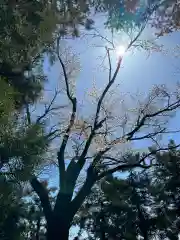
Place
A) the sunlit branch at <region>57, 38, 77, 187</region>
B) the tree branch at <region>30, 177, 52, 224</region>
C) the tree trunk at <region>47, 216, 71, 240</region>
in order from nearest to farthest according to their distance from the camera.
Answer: the tree trunk at <region>47, 216, 71, 240</region>, the tree branch at <region>30, 177, 52, 224</region>, the sunlit branch at <region>57, 38, 77, 187</region>

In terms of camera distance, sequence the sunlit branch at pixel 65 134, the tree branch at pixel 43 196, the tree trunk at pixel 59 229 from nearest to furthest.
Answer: the tree trunk at pixel 59 229, the tree branch at pixel 43 196, the sunlit branch at pixel 65 134

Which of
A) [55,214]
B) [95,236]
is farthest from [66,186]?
[95,236]

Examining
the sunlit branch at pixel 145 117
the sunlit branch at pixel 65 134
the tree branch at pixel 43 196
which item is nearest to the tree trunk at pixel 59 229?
the tree branch at pixel 43 196

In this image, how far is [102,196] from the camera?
2517 cm

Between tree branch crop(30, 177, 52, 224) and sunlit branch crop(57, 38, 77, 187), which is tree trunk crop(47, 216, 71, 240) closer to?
tree branch crop(30, 177, 52, 224)

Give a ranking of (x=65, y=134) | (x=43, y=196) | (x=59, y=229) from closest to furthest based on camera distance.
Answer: (x=59, y=229), (x=43, y=196), (x=65, y=134)

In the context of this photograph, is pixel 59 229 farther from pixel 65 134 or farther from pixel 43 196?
pixel 65 134

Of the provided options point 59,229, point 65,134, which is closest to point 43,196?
point 59,229

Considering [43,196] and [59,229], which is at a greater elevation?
[43,196]

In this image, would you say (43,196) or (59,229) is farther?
(43,196)

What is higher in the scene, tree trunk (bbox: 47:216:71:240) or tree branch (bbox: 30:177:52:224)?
tree branch (bbox: 30:177:52:224)

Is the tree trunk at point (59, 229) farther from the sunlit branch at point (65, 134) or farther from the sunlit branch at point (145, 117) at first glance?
the sunlit branch at point (145, 117)

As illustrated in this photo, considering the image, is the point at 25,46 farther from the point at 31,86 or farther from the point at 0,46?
the point at 31,86

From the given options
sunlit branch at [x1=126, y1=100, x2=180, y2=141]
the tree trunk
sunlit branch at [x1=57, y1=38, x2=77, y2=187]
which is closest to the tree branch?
the tree trunk
